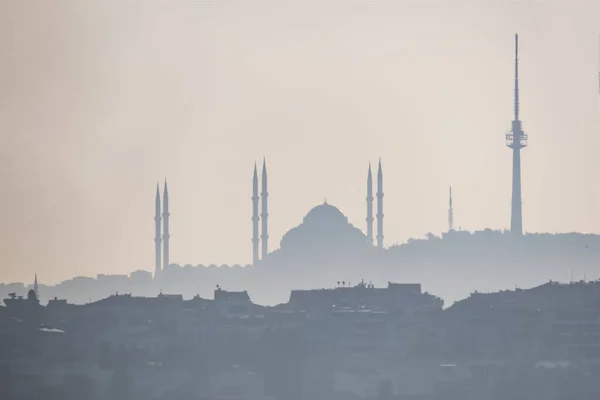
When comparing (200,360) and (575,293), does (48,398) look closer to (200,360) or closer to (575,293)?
(200,360)

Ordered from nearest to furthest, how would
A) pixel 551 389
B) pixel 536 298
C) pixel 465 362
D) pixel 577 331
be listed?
pixel 551 389 < pixel 465 362 < pixel 577 331 < pixel 536 298

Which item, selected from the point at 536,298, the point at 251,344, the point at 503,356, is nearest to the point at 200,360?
the point at 251,344

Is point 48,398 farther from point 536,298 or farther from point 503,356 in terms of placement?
point 536,298

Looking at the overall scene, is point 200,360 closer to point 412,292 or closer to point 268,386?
point 268,386

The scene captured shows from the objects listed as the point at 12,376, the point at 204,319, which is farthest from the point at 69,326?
the point at 12,376

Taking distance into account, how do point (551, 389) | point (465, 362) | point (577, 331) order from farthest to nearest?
point (577, 331) → point (465, 362) → point (551, 389)

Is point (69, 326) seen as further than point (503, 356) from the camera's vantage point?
Yes

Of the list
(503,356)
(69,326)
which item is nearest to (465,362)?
Answer: (503,356)

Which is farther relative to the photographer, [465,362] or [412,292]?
[412,292]

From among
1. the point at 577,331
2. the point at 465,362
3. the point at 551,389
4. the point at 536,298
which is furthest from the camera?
the point at 536,298
